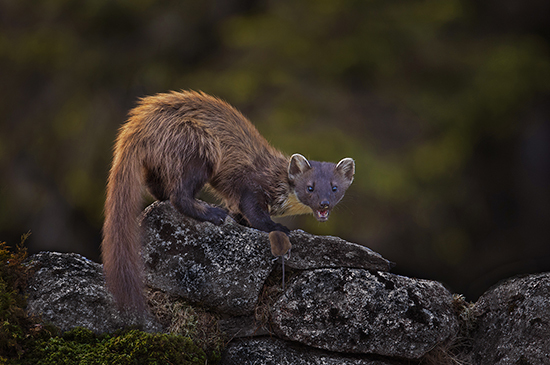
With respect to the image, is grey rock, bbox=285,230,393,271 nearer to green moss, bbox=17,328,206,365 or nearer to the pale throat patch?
the pale throat patch

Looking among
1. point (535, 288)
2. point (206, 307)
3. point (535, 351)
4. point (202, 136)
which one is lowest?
point (206, 307)

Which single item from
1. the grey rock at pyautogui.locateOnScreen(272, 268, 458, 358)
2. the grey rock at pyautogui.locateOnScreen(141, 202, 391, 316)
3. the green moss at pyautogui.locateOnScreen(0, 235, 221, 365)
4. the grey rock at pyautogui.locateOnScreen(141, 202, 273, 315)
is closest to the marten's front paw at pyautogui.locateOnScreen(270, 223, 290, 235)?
the grey rock at pyautogui.locateOnScreen(141, 202, 391, 316)

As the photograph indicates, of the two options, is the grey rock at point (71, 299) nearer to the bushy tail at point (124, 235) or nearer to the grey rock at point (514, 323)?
the bushy tail at point (124, 235)

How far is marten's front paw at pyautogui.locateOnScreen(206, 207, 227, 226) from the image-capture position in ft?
15.5

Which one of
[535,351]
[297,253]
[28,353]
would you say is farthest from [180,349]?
[535,351]

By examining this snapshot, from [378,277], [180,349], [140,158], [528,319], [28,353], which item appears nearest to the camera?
[28,353]

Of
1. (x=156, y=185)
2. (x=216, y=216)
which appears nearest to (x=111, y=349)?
(x=216, y=216)

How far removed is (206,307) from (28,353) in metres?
1.36

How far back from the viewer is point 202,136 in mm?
5160

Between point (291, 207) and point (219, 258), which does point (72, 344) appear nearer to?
point (219, 258)

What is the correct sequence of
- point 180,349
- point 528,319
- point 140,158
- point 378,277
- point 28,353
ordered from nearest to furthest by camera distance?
point 28,353
point 180,349
point 528,319
point 378,277
point 140,158

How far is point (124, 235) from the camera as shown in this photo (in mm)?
4348

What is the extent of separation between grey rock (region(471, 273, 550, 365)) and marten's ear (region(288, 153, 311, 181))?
82.1 inches

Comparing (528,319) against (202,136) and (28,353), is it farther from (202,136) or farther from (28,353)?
(28,353)
